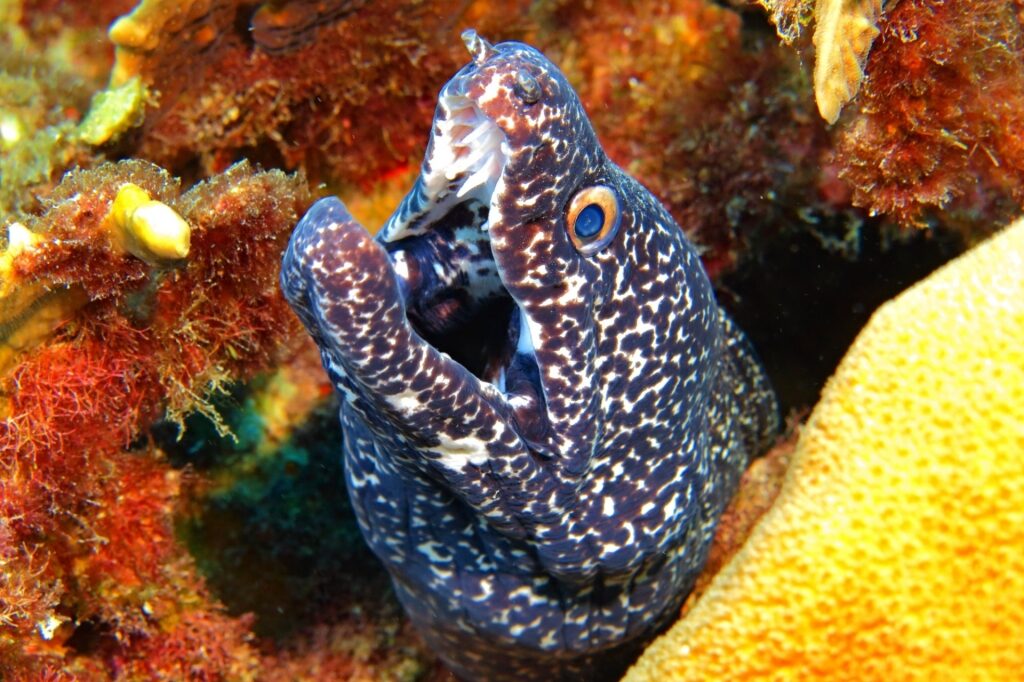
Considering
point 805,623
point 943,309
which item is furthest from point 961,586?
point 943,309

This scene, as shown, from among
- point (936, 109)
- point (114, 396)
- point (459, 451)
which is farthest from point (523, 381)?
point (936, 109)

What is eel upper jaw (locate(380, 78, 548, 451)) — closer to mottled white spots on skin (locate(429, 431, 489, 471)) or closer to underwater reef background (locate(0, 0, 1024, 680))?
mottled white spots on skin (locate(429, 431, 489, 471))

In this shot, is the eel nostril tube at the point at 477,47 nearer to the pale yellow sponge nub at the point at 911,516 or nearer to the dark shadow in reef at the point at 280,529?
the pale yellow sponge nub at the point at 911,516

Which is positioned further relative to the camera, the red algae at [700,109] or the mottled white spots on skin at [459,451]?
the red algae at [700,109]

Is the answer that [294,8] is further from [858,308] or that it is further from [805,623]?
[858,308]

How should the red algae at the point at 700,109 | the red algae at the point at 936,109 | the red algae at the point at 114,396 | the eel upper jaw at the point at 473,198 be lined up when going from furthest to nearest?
1. the red algae at the point at 700,109
2. the red algae at the point at 936,109
3. the red algae at the point at 114,396
4. the eel upper jaw at the point at 473,198

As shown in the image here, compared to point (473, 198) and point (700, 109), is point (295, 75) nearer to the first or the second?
point (473, 198)

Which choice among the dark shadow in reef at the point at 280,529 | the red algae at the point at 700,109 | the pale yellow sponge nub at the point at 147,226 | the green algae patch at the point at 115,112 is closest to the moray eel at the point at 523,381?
the pale yellow sponge nub at the point at 147,226
